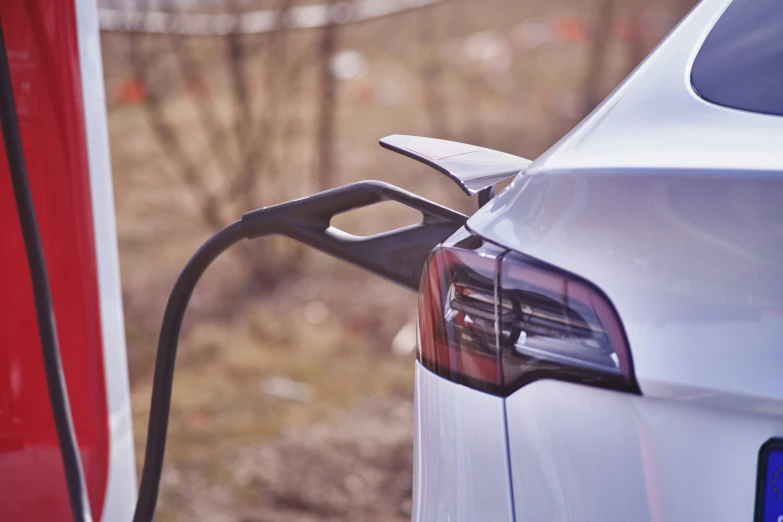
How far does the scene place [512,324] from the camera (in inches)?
46.3

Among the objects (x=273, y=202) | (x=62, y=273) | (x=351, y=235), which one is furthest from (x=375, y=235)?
(x=273, y=202)

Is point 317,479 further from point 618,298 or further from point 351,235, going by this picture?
point 618,298

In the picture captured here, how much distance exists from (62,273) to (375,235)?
76cm

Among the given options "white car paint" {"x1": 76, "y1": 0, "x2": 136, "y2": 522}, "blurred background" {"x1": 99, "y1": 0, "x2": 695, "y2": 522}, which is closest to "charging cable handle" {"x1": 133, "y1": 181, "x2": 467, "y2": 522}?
"white car paint" {"x1": 76, "y1": 0, "x2": 136, "y2": 522}

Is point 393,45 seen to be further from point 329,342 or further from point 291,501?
point 291,501

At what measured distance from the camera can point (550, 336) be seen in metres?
1.14

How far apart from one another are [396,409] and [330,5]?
2.36m

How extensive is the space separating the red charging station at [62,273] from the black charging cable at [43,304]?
0.09 m

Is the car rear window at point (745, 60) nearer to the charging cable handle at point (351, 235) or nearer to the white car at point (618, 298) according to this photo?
the white car at point (618, 298)

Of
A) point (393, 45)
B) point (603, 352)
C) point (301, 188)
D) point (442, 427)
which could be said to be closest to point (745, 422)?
point (603, 352)

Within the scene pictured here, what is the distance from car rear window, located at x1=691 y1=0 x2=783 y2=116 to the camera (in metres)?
1.28

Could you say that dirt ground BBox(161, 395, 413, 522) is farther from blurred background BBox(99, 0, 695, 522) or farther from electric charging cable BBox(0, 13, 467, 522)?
electric charging cable BBox(0, 13, 467, 522)

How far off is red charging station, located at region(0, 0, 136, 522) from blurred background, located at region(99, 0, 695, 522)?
122cm

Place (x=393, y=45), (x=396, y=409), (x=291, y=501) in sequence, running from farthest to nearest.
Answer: (x=393, y=45) < (x=396, y=409) < (x=291, y=501)
